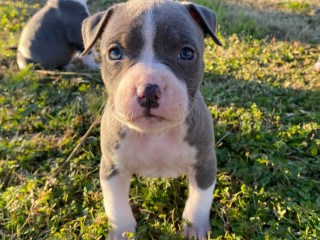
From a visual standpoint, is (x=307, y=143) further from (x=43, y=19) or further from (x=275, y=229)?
(x=43, y=19)

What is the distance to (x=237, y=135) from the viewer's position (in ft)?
13.1

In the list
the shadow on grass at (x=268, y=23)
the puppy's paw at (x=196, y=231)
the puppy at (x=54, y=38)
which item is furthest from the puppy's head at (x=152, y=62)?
the shadow on grass at (x=268, y=23)

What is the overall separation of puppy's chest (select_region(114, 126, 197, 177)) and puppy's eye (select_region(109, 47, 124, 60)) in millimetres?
563

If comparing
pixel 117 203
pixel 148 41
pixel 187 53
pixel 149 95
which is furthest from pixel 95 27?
pixel 117 203

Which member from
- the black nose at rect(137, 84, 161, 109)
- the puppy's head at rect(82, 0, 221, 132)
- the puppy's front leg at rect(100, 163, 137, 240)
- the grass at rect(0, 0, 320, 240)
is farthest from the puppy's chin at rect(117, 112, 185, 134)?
the grass at rect(0, 0, 320, 240)

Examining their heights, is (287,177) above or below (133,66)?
below

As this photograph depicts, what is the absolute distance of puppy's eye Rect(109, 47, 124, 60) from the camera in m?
2.54

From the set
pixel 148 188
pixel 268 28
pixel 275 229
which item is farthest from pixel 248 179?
pixel 268 28

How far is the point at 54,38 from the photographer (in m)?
5.56

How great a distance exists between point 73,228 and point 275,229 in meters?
1.53

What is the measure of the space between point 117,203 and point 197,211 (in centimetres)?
59

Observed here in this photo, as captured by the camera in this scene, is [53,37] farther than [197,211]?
Yes

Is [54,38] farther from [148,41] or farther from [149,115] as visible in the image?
[149,115]

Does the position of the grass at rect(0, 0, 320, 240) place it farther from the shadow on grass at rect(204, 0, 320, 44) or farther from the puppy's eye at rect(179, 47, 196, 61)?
the puppy's eye at rect(179, 47, 196, 61)
